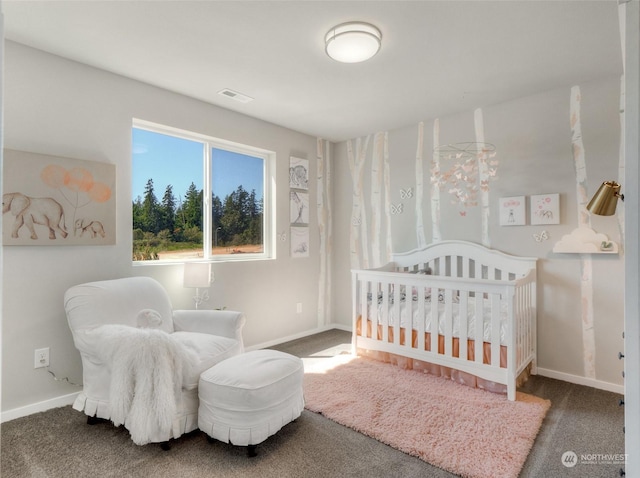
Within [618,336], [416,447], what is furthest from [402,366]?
[618,336]

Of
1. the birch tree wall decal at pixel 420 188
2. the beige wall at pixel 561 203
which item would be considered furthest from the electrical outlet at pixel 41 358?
the beige wall at pixel 561 203

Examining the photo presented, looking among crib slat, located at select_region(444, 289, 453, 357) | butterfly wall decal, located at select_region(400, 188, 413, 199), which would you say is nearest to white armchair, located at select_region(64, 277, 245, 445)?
crib slat, located at select_region(444, 289, 453, 357)

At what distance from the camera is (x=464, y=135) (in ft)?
11.9

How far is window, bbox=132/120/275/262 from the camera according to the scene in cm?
312

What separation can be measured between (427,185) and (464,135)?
1.89 feet

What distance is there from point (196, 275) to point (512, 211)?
106 inches

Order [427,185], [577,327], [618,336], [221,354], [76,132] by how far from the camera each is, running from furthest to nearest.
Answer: [427,185]
[577,327]
[618,336]
[76,132]
[221,354]

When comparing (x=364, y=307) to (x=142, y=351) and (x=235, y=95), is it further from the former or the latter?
(x=235, y=95)

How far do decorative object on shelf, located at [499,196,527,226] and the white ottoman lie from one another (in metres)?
2.28

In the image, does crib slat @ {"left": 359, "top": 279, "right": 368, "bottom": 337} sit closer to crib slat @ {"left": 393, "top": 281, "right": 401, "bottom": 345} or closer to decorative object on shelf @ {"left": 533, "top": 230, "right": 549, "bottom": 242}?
crib slat @ {"left": 393, "top": 281, "right": 401, "bottom": 345}

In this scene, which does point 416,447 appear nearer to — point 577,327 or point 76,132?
point 577,327

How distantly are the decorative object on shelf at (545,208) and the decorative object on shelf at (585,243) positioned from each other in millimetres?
159

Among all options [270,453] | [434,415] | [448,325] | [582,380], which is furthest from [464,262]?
[270,453]

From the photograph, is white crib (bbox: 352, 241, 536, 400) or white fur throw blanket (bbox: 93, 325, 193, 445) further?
white crib (bbox: 352, 241, 536, 400)
